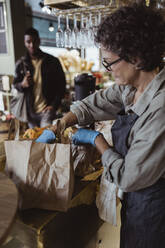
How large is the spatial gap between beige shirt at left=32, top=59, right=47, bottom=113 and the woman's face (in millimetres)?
1982

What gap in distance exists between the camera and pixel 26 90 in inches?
110

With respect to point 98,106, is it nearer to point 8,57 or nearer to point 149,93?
point 149,93

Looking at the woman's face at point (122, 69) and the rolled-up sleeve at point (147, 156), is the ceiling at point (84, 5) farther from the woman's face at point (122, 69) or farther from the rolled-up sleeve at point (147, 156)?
the rolled-up sleeve at point (147, 156)

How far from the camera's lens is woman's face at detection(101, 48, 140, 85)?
0.92 meters

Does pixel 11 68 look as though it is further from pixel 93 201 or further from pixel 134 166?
pixel 134 166

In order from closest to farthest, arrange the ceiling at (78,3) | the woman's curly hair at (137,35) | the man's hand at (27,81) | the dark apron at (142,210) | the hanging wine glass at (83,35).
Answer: the woman's curly hair at (137,35) → the dark apron at (142,210) → the ceiling at (78,3) → the hanging wine glass at (83,35) → the man's hand at (27,81)

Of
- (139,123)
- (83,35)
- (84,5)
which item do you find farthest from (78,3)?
(139,123)

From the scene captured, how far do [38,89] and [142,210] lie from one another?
2.18 m

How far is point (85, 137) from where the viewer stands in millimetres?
1158

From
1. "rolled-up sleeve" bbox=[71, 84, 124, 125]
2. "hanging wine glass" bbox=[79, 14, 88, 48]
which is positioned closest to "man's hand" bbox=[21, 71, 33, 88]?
"hanging wine glass" bbox=[79, 14, 88, 48]

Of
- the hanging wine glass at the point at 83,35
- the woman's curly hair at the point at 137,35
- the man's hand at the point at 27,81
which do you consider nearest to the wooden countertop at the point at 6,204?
the woman's curly hair at the point at 137,35

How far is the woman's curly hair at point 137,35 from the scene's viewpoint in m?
0.86

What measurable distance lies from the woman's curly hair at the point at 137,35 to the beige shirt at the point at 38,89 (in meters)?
2.02

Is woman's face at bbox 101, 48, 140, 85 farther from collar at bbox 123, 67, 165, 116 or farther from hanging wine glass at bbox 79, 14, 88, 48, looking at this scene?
hanging wine glass at bbox 79, 14, 88, 48
